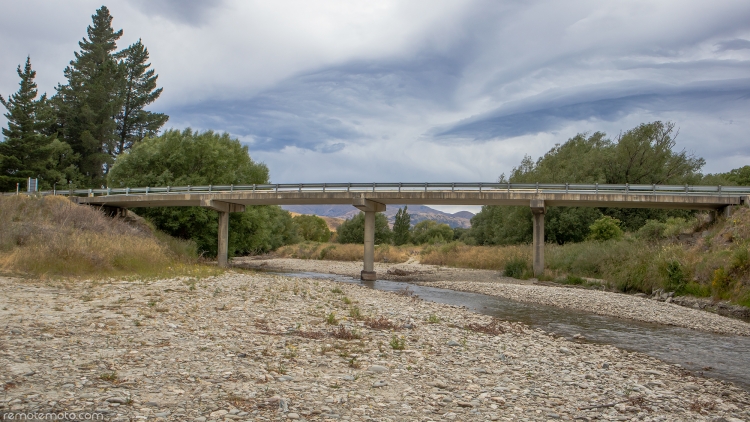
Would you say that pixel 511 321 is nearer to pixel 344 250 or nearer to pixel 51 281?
pixel 51 281

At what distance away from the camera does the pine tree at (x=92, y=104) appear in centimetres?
6869

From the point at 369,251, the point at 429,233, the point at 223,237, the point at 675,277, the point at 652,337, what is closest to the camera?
the point at 652,337

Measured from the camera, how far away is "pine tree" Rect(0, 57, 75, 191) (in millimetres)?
59281

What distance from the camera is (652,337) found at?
663 inches

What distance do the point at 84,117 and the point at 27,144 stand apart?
1168 centimetres

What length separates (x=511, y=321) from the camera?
62.2 feet

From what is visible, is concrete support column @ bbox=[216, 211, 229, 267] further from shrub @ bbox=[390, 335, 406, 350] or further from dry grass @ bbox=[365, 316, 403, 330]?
shrub @ bbox=[390, 335, 406, 350]

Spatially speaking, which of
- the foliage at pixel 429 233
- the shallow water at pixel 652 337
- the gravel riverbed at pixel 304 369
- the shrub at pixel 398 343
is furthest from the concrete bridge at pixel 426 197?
the foliage at pixel 429 233

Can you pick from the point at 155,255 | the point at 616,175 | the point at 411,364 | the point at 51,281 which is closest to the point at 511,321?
the point at 411,364

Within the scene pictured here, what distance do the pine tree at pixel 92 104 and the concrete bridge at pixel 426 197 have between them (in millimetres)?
21822

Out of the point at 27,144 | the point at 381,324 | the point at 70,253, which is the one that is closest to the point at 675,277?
the point at 381,324

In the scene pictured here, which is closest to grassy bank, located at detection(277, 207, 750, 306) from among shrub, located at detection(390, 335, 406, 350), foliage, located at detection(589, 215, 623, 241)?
foliage, located at detection(589, 215, 623, 241)

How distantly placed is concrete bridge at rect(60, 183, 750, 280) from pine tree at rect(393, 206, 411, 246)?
174 ft

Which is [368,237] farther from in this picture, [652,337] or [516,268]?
[652,337]
